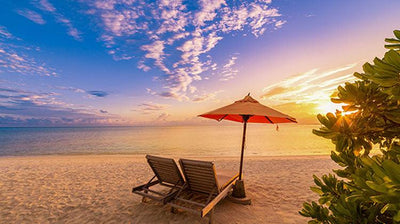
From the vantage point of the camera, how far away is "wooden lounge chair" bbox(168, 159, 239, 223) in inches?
131

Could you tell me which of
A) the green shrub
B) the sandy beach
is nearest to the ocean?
the sandy beach

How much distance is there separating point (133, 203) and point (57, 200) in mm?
2224

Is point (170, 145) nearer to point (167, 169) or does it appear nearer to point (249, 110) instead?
point (167, 169)

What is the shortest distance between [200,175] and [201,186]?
14.0 inches

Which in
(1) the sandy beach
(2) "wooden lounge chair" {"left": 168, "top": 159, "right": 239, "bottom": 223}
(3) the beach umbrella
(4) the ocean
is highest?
(3) the beach umbrella

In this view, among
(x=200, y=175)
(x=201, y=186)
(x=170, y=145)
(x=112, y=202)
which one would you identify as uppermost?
(x=200, y=175)

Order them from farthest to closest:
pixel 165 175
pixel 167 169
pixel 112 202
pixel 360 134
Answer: pixel 112 202 → pixel 165 175 → pixel 167 169 → pixel 360 134

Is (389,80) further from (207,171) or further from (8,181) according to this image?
(8,181)

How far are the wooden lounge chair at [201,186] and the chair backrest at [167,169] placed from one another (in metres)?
0.21

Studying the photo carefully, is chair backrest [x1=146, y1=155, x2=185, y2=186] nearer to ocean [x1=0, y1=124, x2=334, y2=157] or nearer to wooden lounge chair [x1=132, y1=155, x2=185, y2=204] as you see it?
wooden lounge chair [x1=132, y1=155, x2=185, y2=204]

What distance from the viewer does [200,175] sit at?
359 cm

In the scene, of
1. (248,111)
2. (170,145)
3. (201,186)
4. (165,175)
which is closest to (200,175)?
(201,186)

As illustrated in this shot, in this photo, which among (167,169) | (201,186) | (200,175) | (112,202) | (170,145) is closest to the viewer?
(200,175)

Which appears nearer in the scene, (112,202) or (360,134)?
(360,134)
